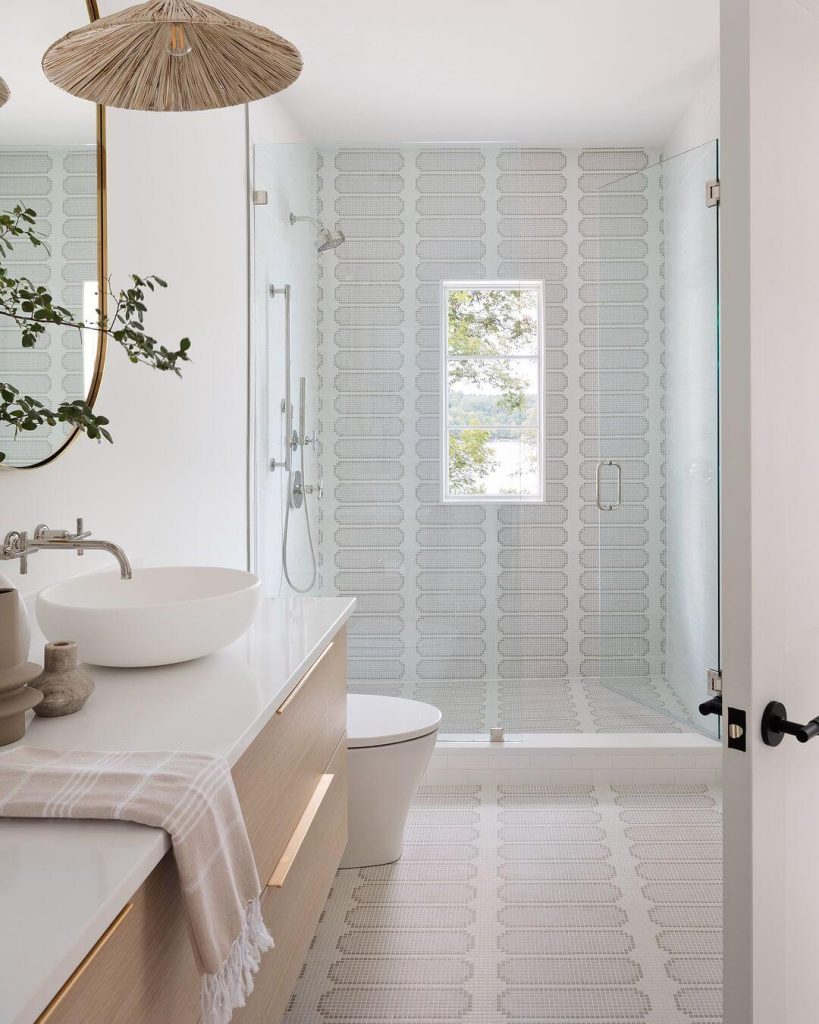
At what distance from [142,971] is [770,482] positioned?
0.91 m

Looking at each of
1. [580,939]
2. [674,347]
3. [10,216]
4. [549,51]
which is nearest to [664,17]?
[549,51]

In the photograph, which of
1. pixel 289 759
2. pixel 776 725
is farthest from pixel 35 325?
pixel 776 725

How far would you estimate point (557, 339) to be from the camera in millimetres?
3357

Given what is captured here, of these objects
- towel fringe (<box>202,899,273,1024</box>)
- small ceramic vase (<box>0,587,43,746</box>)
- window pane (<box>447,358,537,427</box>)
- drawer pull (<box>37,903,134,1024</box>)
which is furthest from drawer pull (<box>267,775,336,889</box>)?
window pane (<box>447,358,537,427</box>)

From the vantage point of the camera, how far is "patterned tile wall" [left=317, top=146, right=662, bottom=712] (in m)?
3.30

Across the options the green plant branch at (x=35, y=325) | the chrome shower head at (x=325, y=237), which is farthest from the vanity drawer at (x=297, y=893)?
the chrome shower head at (x=325, y=237)

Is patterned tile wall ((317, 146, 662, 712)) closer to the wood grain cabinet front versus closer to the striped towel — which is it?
the wood grain cabinet front

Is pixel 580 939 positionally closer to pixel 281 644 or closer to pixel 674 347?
pixel 281 644

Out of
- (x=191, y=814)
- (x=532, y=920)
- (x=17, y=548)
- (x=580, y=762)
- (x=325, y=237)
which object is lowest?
(x=532, y=920)

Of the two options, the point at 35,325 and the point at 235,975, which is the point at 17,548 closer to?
the point at 35,325

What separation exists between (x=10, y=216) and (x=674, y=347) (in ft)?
8.01

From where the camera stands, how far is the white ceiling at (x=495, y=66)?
289 centimetres

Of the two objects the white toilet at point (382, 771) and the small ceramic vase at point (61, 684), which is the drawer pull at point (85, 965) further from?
the white toilet at point (382, 771)

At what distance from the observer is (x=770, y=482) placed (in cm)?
112
